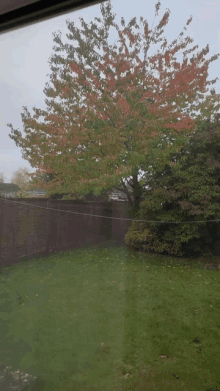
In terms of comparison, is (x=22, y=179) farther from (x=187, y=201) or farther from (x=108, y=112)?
(x=187, y=201)

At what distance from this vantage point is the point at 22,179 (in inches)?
64.3

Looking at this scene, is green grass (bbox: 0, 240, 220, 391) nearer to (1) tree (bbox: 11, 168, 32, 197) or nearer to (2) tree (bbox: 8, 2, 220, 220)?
(2) tree (bbox: 8, 2, 220, 220)

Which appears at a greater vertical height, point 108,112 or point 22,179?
point 108,112

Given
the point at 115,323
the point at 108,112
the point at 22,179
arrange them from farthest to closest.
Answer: the point at 108,112 < the point at 22,179 < the point at 115,323

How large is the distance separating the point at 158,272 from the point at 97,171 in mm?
770

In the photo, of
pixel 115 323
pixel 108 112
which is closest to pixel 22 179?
pixel 108 112

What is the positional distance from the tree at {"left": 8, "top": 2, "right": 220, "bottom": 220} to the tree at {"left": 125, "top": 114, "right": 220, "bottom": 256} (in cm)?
8

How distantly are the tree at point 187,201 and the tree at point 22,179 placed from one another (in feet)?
2.43

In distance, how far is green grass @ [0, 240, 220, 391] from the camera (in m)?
1.10

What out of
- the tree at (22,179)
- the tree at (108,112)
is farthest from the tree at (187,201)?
the tree at (22,179)

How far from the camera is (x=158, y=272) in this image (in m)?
1.50

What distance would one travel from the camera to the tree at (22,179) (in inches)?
62.7

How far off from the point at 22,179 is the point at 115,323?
1024mm

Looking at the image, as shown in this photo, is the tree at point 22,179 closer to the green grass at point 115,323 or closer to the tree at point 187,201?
the green grass at point 115,323
